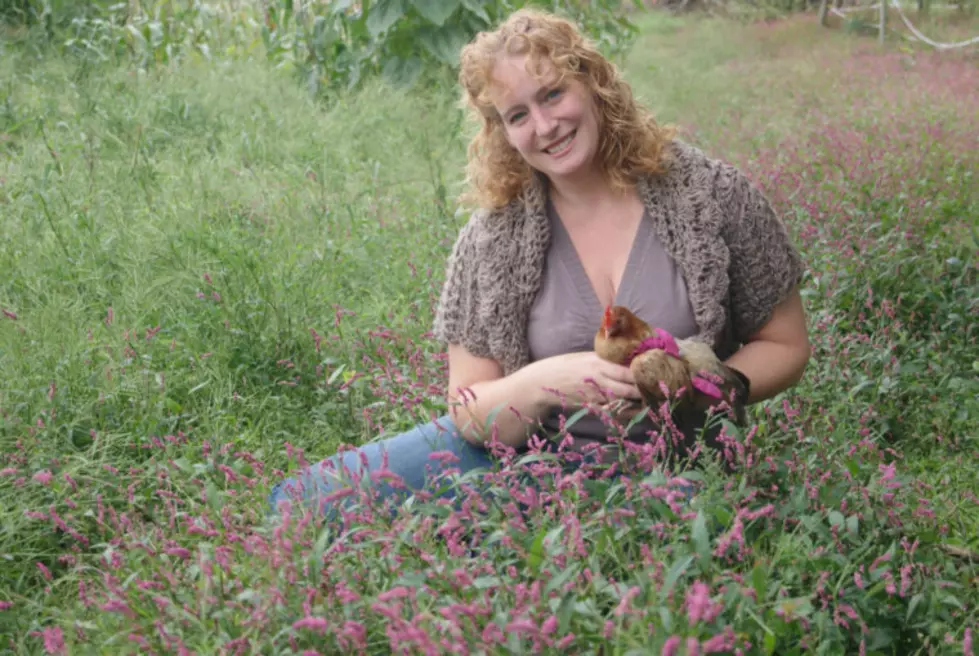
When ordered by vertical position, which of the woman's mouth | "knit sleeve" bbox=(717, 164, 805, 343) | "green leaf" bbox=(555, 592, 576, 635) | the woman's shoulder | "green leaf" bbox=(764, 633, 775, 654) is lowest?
"green leaf" bbox=(764, 633, 775, 654)

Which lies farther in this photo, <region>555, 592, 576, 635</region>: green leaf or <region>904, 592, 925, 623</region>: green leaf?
<region>904, 592, 925, 623</region>: green leaf

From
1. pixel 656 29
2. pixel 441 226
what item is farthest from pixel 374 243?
pixel 656 29

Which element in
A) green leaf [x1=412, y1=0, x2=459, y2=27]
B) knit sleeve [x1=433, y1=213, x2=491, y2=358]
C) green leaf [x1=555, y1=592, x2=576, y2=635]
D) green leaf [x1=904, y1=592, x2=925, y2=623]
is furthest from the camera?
green leaf [x1=412, y1=0, x2=459, y2=27]

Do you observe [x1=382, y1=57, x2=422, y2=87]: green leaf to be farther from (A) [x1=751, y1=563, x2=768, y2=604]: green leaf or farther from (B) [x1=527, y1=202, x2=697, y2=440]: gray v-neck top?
(A) [x1=751, y1=563, x2=768, y2=604]: green leaf

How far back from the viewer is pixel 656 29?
15.0m

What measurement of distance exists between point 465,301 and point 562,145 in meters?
0.48

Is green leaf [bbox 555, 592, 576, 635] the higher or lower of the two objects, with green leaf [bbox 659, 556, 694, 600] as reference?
lower

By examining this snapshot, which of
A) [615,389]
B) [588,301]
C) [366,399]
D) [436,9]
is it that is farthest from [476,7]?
[615,389]

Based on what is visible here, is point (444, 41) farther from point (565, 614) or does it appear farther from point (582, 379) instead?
point (565, 614)

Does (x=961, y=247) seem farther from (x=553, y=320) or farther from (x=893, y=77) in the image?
(x=893, y=77)

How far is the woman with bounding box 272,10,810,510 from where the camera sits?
8.03 feet

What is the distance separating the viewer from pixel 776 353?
2.55 m

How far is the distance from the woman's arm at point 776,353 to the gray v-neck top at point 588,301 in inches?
7.2

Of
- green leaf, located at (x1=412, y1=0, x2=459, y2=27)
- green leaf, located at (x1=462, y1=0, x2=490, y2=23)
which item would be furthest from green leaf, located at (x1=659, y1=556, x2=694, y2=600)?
green leaf, located at (x1=412, y1=0, x2=459, y2=27)
